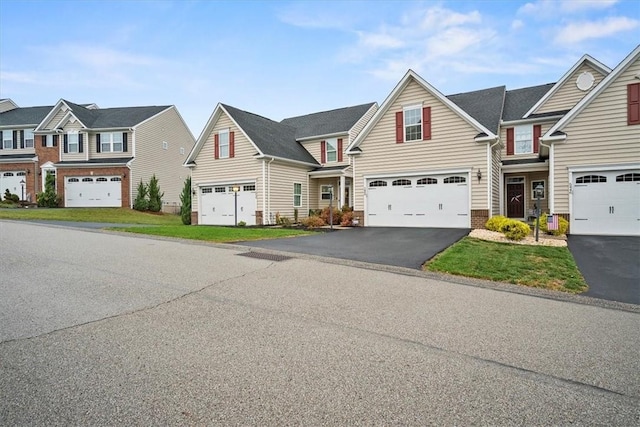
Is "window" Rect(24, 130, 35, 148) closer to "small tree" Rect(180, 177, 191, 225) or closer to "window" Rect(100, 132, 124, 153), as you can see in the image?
"window" Rect(100, 132, 124, 153)

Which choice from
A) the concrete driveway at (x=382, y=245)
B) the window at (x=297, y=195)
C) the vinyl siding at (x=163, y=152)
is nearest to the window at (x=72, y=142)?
the vinyl siding at (x=163, y=152)

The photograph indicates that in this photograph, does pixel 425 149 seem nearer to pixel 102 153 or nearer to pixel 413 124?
pixel 413 124

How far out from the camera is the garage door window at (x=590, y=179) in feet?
46.9

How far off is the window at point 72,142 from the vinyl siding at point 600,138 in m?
33.4

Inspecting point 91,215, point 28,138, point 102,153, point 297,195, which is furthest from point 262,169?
point 28,138

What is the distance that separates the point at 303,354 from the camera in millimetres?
3689

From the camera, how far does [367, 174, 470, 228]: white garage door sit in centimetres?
1659

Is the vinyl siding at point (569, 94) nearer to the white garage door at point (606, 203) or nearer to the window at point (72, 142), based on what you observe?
the white garage door at point (606, 203)

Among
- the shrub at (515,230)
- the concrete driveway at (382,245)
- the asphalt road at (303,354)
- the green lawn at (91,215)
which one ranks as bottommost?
the asphalt road at (303,354)

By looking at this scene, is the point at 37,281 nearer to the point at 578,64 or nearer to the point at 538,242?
the point at 538,242

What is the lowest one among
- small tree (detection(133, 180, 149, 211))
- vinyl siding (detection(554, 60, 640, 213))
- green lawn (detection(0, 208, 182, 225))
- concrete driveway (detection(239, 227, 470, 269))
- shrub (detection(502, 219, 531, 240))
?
concrete driveway (detection(239, 227, 470, 269))

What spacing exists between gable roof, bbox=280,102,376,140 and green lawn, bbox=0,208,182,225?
37.4 ft

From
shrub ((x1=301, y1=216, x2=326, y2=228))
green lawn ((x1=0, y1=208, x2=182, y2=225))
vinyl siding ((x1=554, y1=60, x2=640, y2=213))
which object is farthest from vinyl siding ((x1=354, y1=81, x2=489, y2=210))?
green lawn ((x1=0, y1=208, x2=182, y2=225))

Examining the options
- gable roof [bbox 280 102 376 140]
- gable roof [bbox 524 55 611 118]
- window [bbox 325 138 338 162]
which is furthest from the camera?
gable roof [bbox 280 102 376 140]
